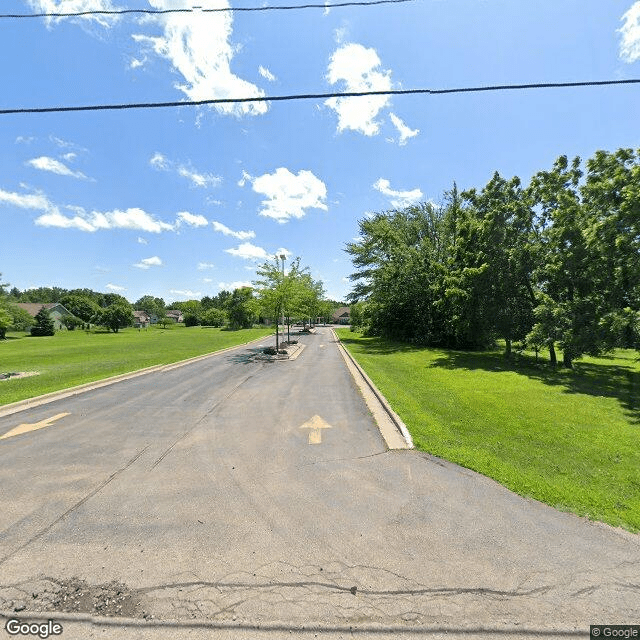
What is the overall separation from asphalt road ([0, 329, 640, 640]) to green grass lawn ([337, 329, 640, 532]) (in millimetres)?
605

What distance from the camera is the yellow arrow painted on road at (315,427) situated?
23.0 feet

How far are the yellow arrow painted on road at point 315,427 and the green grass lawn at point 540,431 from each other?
2.06 metres

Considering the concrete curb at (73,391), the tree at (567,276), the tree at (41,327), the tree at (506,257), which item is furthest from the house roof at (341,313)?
the concrete curb at (73,391)

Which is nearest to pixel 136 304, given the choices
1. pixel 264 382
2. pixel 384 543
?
pixel 264 382

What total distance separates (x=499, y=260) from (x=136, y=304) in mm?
173318

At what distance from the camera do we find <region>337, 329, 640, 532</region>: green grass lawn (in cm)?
484

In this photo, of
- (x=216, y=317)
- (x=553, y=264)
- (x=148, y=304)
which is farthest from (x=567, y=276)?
(x=148, y=304)

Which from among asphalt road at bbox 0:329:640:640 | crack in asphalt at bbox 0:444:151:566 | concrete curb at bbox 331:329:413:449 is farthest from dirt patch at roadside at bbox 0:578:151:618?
concrete curb at bbox 331:329:413:449

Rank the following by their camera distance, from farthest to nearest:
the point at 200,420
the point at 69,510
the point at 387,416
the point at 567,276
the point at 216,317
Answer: the point at 216,317 → the point at 567,276 → the point at 387,416 → the point at 200,420 → the point at 69,510

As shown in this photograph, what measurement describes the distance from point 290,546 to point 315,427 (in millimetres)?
4137

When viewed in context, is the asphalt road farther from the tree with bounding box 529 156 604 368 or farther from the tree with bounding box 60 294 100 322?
the tree with bounding box 60 294 100 322

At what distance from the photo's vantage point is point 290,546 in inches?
144

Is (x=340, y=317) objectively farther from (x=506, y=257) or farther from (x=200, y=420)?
(x=200, y=420)

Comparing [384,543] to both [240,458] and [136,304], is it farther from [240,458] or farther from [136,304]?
[136,304]
